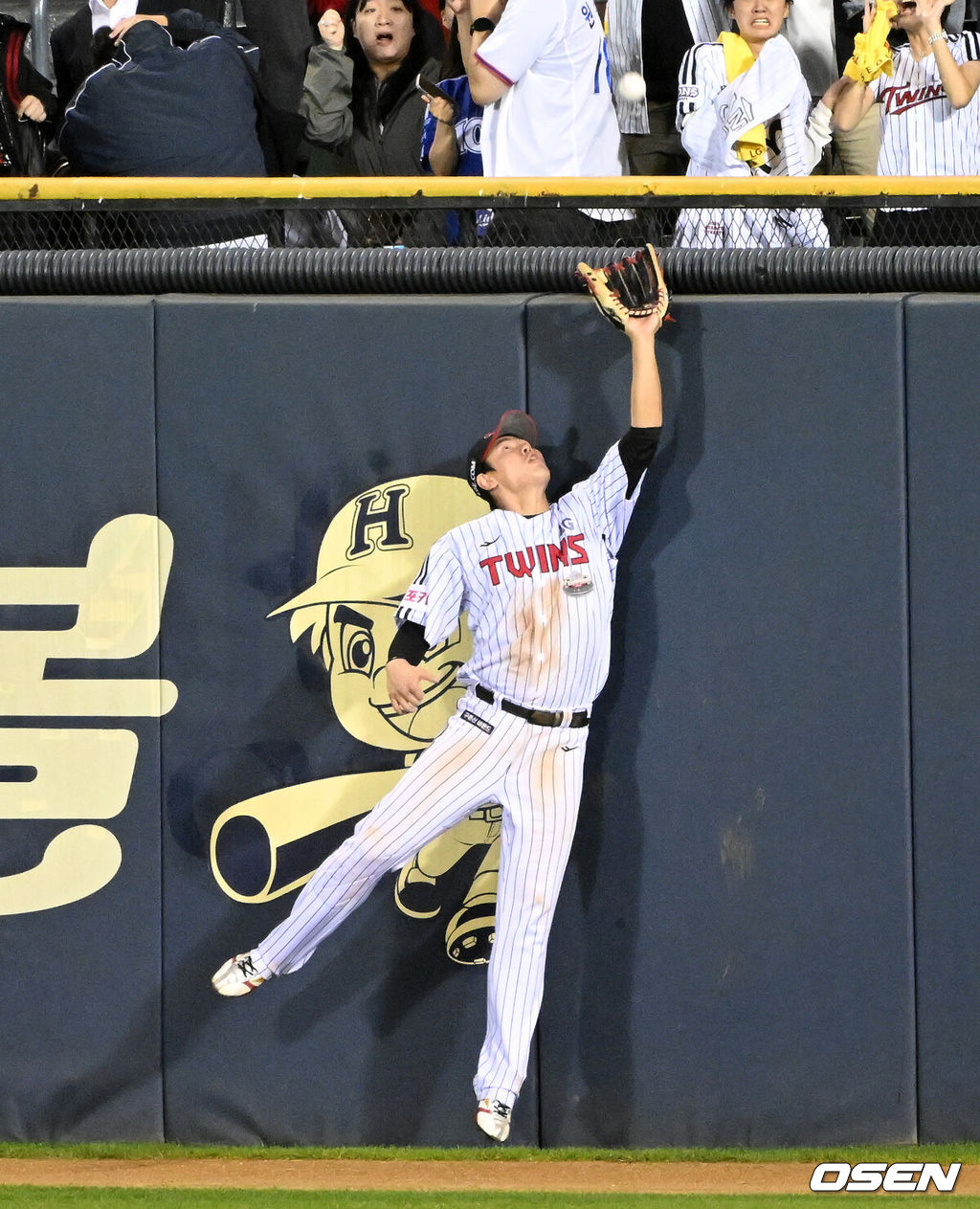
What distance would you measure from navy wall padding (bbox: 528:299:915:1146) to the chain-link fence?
36cm

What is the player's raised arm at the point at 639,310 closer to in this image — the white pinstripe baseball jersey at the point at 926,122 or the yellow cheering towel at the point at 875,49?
the yellow cheering towel at the point at 875,49

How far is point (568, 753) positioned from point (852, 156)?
2.41 metres

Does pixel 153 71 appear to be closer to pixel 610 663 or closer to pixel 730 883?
pixel 610 663

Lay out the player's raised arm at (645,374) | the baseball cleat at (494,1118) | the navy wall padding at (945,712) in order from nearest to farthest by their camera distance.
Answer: the baseball cleat at (494,1118)
the player's raised arm at (645,374)
the navy wall padding at (945,712)

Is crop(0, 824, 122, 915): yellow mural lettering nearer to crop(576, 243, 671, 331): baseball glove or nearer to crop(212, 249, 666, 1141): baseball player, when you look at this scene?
crop(212, 249, 666, 1141): baseball player

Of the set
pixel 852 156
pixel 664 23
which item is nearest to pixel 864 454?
pixel 852 156

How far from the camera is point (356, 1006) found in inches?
196

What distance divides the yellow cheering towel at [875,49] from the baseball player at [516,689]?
1.25 metres

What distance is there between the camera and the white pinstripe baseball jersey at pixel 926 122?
215 inches

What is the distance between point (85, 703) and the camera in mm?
5043

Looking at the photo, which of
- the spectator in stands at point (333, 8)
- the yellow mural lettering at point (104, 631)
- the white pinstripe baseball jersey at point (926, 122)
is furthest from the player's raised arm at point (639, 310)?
the spectator in stands at point (333, 8)

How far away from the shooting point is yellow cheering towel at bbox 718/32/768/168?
208 inches

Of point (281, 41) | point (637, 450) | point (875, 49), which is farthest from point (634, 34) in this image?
point (637, 450)

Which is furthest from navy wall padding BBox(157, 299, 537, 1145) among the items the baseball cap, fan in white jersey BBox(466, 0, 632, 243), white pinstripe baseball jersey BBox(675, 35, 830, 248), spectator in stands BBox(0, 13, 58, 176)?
spectator in stands BBox(0, 13, 58, 176)
